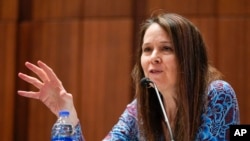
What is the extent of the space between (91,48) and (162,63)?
1.59 m

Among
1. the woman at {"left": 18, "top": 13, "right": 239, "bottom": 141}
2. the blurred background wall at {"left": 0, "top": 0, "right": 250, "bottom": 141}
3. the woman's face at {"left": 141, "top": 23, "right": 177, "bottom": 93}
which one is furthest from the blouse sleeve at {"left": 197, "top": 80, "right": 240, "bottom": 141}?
the blurred background wall at {"left": 0, "top": 0, "right": 250, "bottom": 141}

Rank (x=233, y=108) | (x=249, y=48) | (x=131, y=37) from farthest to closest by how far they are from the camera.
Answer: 1. (x=131, y=37)
2. (x=249, y=48)
3. (x=233, y=108)

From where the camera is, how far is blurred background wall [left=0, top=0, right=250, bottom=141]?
122 inches

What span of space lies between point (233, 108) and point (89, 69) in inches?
67.8

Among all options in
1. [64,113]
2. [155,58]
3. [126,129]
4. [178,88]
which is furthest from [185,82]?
[64,113]

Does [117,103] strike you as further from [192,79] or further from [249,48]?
[192,79]

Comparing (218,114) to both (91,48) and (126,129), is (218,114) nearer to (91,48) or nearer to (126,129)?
(126,129)

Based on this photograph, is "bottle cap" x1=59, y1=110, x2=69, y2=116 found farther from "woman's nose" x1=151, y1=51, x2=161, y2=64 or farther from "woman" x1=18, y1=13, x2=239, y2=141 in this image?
"woman's nose" x1=151, y1=51, x2=161, y2=64

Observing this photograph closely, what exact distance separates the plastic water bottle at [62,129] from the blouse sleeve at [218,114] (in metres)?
0.53

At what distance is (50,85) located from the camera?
5.79 ft

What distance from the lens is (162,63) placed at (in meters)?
1.75

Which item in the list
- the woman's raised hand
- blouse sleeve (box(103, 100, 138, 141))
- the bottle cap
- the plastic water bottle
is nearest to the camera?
the plastic water bottle

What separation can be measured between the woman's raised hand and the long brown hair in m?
0.34

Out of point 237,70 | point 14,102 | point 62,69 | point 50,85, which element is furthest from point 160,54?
point 14,102
